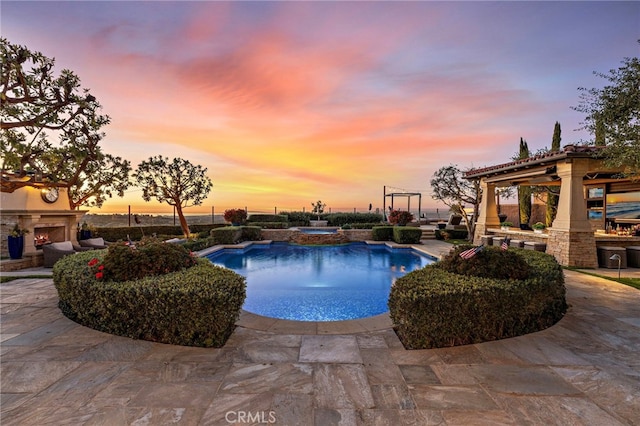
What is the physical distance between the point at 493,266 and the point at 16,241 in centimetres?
1276

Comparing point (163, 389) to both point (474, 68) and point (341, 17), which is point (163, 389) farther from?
point (474, 68)

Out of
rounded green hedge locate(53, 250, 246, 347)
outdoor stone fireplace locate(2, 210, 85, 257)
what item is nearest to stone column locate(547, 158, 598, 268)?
rounded green hedge locate(53, 250, 246, 347)

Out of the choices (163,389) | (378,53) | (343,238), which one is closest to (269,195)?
(343,238)

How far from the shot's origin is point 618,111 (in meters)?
6.80

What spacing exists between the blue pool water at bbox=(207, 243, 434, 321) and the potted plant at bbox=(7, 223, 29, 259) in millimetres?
6152

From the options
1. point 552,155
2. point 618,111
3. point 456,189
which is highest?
point 618,111

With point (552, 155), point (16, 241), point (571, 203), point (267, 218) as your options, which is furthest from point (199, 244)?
point (571, 203)

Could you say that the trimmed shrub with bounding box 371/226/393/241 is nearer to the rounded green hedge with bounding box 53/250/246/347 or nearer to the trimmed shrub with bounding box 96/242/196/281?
the trimmed shrub with bounding box 96/242/196/281

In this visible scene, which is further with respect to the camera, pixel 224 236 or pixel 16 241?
pixel 224 236

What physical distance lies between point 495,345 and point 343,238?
44.5 feet

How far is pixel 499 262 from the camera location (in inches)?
168

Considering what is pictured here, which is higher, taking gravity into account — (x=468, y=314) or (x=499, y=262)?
(x=499, y=262)

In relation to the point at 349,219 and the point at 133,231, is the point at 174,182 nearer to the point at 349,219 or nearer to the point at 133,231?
the point at 133,231

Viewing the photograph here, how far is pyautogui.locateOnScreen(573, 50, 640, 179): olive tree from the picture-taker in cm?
652
